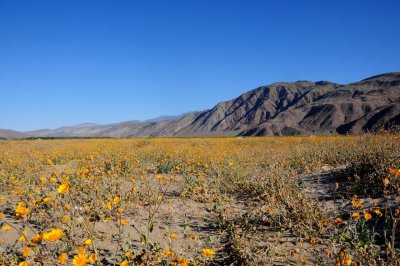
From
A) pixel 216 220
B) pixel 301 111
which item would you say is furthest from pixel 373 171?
pixel 301 111

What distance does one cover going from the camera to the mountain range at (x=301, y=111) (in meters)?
73.6

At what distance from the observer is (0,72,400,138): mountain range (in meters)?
73.6

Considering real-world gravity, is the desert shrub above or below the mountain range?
below

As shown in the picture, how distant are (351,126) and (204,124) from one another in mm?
80949

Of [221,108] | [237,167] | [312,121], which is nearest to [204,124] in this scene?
[221,108]

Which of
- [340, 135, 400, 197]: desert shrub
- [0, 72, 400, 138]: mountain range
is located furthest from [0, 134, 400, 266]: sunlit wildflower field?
[0, 72, 400, 138]: mountain range

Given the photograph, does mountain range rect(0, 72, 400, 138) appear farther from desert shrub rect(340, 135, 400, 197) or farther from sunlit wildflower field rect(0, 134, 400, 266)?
sunlit wildflower field rect(0, 134, 400, 266)

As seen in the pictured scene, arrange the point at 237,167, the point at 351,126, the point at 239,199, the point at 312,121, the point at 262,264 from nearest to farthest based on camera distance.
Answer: the point at 262,264, the point at 239,199, the point at 237,167, the point at 351,126, the point at 312,121

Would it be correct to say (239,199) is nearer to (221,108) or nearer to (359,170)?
(359,170)

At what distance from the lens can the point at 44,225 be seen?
4559 mm

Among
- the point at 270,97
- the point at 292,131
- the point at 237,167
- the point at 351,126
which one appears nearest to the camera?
the point at 237,167

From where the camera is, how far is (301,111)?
3735 inches

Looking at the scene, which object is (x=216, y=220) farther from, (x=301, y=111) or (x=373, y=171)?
(x=301, y=111)

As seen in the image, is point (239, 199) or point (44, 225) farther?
point (239, 199)
